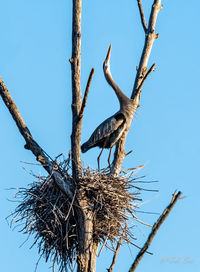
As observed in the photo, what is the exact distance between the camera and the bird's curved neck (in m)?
7.15

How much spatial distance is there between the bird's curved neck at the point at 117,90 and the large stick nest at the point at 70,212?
198cm

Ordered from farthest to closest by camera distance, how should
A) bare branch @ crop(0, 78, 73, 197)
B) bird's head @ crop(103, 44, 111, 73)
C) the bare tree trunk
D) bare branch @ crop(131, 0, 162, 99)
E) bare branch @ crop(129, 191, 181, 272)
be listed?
bird's head @ crop(103, 44, 111, 73), bare branch @ crop(131, 0, 162, 99), bare branch @ crop(0, 78, 73, 197), the bare tree trunk, bare branch @ crop(129, 191, 181, 272)

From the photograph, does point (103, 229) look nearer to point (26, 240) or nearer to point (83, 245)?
point (83, 245)

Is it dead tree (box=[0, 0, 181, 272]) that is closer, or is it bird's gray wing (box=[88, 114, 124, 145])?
dead tree (box=[0, 0, 181, 272])

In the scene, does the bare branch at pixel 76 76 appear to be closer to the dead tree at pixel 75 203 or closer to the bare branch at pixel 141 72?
the dead tree at pixel 75 203

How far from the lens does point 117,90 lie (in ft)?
24.6

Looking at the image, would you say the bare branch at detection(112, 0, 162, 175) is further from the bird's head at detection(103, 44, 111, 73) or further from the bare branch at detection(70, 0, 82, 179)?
the bird's head at detection(103, 44, 111, 73)

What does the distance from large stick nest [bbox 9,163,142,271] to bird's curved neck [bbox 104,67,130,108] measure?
1977 millimetres

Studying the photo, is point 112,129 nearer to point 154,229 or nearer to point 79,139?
point 79,139

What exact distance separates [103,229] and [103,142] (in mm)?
2219

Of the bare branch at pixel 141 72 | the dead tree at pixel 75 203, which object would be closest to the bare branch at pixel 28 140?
the dead tree at pixel 75 203

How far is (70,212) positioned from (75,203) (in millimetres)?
108

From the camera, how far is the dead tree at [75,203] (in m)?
4.67

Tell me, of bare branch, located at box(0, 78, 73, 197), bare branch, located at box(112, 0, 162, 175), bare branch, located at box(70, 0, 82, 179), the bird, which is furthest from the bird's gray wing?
bare branch, located at box(70, 0, 82, 179)
